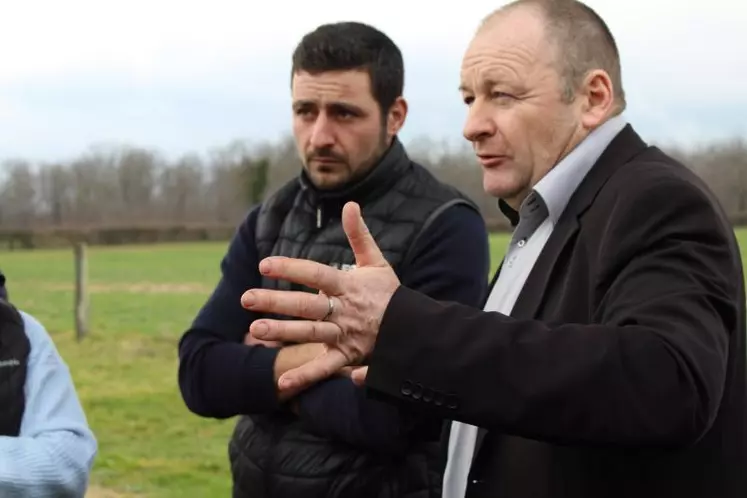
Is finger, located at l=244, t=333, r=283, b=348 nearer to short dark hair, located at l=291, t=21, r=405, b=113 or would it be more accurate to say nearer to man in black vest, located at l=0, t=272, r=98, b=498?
man in black vest, located at l=0, t=272, r=98, b=498

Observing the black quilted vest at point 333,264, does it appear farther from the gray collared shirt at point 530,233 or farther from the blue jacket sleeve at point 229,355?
the gray collared shirt at point 530,233

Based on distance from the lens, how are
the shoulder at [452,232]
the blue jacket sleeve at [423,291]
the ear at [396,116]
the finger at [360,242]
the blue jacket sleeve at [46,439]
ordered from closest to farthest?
the finger at [360,242]
the blue jacket sleeve at [46,439]
the blue jacket sleeve at [423,291]
the shoulder at [452,232]
the ear at [396,116]

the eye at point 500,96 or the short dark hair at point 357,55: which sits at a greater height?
the eye at point 500,96

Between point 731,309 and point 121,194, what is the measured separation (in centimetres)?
→ 6789

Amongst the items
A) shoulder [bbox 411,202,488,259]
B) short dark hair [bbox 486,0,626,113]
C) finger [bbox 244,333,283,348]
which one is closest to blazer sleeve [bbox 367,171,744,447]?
short dark hair [bbox 486,0,626,113]

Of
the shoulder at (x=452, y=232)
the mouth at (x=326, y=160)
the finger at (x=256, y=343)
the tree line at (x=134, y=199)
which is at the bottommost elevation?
the tree line at (x=134, y=199)

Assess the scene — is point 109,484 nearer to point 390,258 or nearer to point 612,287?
point 390,258

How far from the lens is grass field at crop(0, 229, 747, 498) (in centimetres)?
745

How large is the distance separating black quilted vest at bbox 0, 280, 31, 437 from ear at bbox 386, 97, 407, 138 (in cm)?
134

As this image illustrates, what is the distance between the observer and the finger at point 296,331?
171cm

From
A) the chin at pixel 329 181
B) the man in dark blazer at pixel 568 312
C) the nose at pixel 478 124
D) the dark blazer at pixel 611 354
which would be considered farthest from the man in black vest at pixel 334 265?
the dark blazer at pixel 611 354

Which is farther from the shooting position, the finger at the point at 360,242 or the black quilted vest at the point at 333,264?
the black quilted vest at the point at 333,264

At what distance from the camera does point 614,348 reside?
1.54 meters

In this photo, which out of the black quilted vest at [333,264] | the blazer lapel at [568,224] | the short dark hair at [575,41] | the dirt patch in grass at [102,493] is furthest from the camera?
the dirt patch in grass at [102,493]
